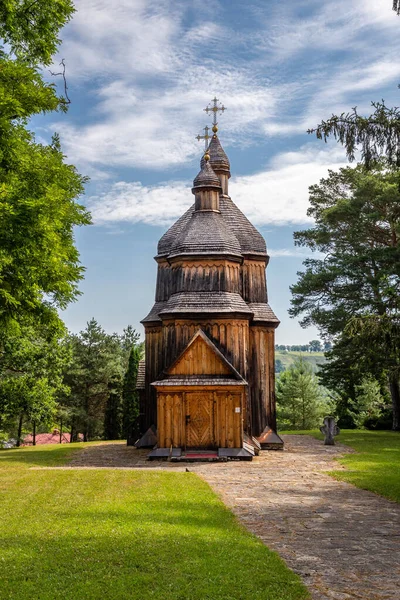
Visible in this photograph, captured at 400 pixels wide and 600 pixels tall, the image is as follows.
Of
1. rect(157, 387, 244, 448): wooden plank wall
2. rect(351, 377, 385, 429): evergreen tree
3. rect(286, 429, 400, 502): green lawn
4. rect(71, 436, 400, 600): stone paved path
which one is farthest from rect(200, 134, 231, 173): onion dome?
rect(351, 377, 385, 429): evergreen tree

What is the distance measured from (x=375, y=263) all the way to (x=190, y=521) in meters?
26.7

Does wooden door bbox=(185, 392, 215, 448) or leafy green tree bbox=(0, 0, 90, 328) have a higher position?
leafy green tree bbox=(0, 0, 90, 328)

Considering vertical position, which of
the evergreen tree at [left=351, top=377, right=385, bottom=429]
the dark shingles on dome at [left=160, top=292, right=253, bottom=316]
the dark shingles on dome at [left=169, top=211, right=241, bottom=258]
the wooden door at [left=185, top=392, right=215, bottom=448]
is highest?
the dark shingles on dome at [left=169, top=211, right=241, bottom=258]

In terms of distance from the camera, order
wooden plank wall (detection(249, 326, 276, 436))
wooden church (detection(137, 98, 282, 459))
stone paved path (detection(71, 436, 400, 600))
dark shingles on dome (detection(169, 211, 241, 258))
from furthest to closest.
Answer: wooden plank wall (detection(249, 326, 276, 436))
dark shingles on dome (detection(169, 211, 241, 258))
wooden church (detection(137, 98, 282, 459))
stone paved path (detection(71, 436, 400, 600))

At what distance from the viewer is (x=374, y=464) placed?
2108 centimetres

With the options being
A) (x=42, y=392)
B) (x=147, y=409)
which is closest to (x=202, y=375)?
(x=147, y=409)

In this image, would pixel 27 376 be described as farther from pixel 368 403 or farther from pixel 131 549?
pixel 368 403

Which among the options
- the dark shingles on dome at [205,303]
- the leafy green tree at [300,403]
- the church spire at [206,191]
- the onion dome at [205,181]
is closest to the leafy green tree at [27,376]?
the dark shingles on dome at [205,303]

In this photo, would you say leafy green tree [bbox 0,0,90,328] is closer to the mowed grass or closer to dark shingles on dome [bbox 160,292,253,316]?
the mowed grass

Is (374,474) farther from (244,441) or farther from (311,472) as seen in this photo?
(244,441)

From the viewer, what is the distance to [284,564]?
8.31 meters

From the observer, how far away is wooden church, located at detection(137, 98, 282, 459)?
23.7 m

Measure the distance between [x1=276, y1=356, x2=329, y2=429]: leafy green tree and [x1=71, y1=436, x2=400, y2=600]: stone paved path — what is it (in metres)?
30.6

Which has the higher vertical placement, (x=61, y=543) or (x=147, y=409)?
(x=147, y=409)
